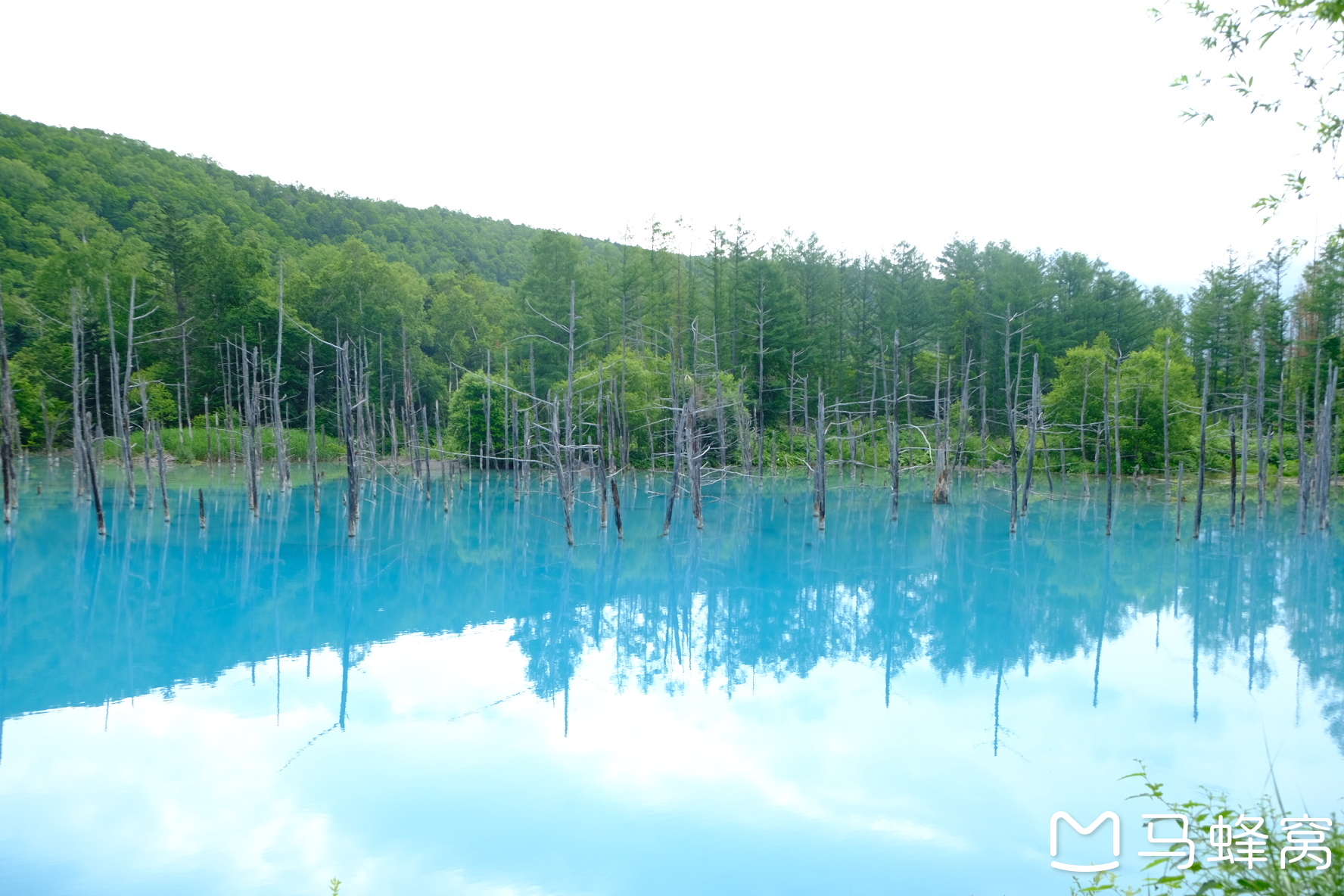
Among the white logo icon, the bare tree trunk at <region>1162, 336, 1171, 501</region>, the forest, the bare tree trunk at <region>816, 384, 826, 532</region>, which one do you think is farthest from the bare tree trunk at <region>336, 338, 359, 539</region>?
the bare tree trunk at <region>1162, 336, 1171, 501</region>

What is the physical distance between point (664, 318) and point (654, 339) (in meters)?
1.93

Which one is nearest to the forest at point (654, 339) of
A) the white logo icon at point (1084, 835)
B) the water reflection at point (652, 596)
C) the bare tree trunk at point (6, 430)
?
the water reflection at point (652, 596)

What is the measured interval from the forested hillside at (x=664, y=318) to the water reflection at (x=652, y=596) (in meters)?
9.38

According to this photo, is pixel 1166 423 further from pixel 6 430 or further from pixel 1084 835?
pixel 6 430

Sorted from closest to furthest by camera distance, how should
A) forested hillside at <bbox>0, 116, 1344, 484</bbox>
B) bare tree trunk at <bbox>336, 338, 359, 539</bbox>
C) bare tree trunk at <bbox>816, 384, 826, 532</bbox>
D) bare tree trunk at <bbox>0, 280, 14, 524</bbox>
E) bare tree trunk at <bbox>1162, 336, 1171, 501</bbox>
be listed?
bare tree trunk at <bbox>336, 338, 359, 539</bbox>, bare tree trunk at <bbox>0, 280, 14, 524</bbox>, bare tree trunk at <bbox>816, 384, 826, 532</bbox>, bare tree trunk at <bbox>1162, 336, 1171, 501</bbox>, forested hillside at <bbox>0, 116, 1344, 484</bbox>

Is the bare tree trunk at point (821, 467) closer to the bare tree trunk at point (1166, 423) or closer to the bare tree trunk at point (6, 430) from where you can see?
the bare tree trunk at point (1166, 423)

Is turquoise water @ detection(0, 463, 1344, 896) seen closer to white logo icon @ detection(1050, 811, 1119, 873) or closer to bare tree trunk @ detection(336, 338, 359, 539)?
white logo icon @ detection(1050, 811, 1119, 873)

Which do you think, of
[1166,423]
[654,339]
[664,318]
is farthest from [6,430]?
[664,318]

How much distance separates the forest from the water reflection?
7953 millimetres

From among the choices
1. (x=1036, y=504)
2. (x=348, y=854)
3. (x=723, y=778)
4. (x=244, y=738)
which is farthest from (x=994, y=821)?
(x=1036, y=504)

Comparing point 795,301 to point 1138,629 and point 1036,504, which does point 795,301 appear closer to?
point 1036,504

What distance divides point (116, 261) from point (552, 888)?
37.9 metres

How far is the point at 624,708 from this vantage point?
8203 millimetres

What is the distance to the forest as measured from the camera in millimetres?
28062
